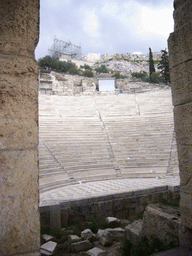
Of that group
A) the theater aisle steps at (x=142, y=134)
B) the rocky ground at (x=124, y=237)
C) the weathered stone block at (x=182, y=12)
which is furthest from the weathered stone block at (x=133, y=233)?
the theater aisle steps at (x=142, y=134)

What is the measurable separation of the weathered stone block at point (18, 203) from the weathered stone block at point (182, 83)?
2.36m

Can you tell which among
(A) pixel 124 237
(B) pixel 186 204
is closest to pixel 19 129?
(B) pixel 186 204

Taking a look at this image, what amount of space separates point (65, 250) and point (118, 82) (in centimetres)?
3745

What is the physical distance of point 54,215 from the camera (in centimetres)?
554

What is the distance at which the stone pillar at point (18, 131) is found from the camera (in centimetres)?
153

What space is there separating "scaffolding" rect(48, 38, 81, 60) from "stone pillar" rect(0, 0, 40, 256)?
208 feet

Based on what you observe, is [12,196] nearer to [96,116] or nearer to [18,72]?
[18,72]

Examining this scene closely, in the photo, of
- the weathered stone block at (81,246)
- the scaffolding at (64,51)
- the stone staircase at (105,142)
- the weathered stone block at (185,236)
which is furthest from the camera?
the scaffolding at (64,51)

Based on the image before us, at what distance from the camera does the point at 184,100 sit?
10.1 ft

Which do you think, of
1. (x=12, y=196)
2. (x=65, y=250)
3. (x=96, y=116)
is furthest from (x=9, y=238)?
(x=96, y=116)

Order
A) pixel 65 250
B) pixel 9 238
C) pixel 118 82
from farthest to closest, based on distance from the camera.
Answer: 1. pixel 118 82
2. pixel 65 250
3. pixel 9 238

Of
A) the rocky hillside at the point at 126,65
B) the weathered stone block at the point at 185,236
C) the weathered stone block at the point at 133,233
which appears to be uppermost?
the rocky hillside at the point at 126,65

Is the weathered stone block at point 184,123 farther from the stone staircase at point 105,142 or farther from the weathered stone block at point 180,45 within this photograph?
the stone staircase at point 105,142

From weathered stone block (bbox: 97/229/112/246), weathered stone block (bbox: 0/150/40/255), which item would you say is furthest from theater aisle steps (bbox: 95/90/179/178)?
weathered stone block (bbox: 0/150/40/255)
